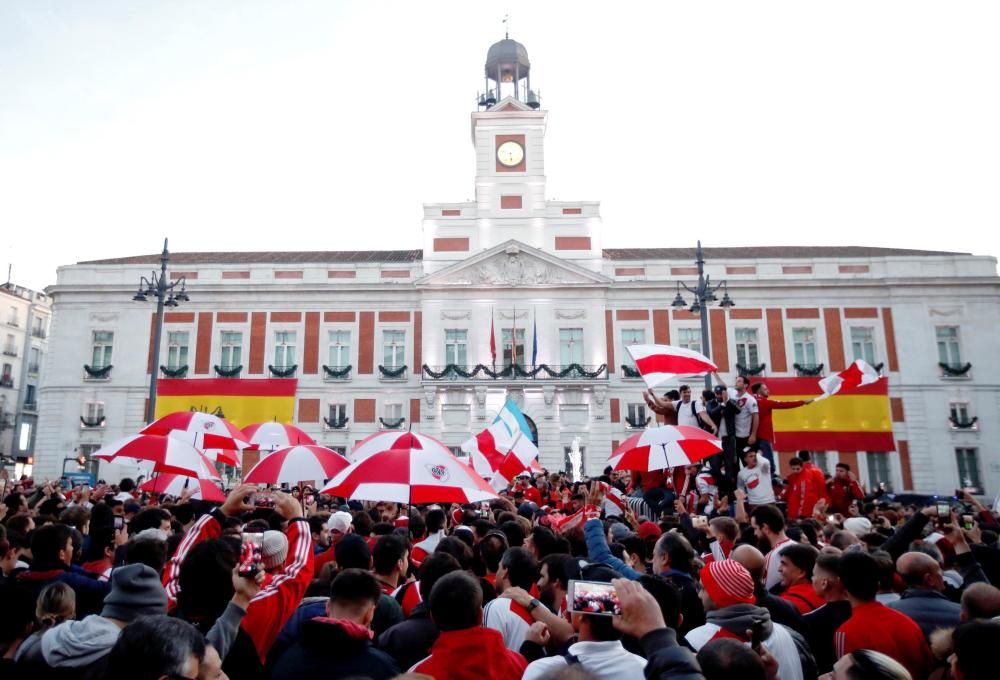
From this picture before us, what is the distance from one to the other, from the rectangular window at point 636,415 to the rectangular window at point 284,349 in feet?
53.2

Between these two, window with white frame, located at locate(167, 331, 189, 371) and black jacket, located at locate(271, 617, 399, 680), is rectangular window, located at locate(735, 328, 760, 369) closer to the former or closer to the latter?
window with white frame, located at locate(167, 331, 189, 371)

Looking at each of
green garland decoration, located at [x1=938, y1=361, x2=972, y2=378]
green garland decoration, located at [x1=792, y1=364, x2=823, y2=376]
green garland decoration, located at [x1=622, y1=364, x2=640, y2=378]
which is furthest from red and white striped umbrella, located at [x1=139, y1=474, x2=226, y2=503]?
green garland decoration, located at [x1=938, y1=361, x2=972, y2=378]

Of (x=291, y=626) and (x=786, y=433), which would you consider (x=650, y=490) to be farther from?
(x=786, y=433)

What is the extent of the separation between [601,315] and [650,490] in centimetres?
2371

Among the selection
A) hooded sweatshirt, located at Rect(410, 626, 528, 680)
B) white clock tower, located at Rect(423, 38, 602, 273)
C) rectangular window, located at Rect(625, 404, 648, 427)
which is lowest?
hooded sweatshirt, located at Rect(410, 626, 528, 680)

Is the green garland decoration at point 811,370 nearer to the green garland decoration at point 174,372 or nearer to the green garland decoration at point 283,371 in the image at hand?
the green garland decoration at point 283,371

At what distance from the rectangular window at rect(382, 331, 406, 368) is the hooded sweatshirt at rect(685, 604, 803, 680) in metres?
31.7

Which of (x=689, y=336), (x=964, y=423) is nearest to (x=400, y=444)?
(x=689, y=336)

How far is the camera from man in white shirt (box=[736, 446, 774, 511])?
9.45m

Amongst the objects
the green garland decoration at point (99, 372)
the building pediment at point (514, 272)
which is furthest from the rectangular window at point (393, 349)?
the green garland decoration at point (99, 372)

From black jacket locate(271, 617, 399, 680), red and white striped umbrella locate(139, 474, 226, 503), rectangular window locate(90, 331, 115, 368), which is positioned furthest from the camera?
rectangular window locate(90, 331, 115, 368)

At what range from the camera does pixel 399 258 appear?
38375mm

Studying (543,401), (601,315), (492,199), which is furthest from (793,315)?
(492,199)

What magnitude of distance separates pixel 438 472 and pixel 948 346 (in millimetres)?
34719
